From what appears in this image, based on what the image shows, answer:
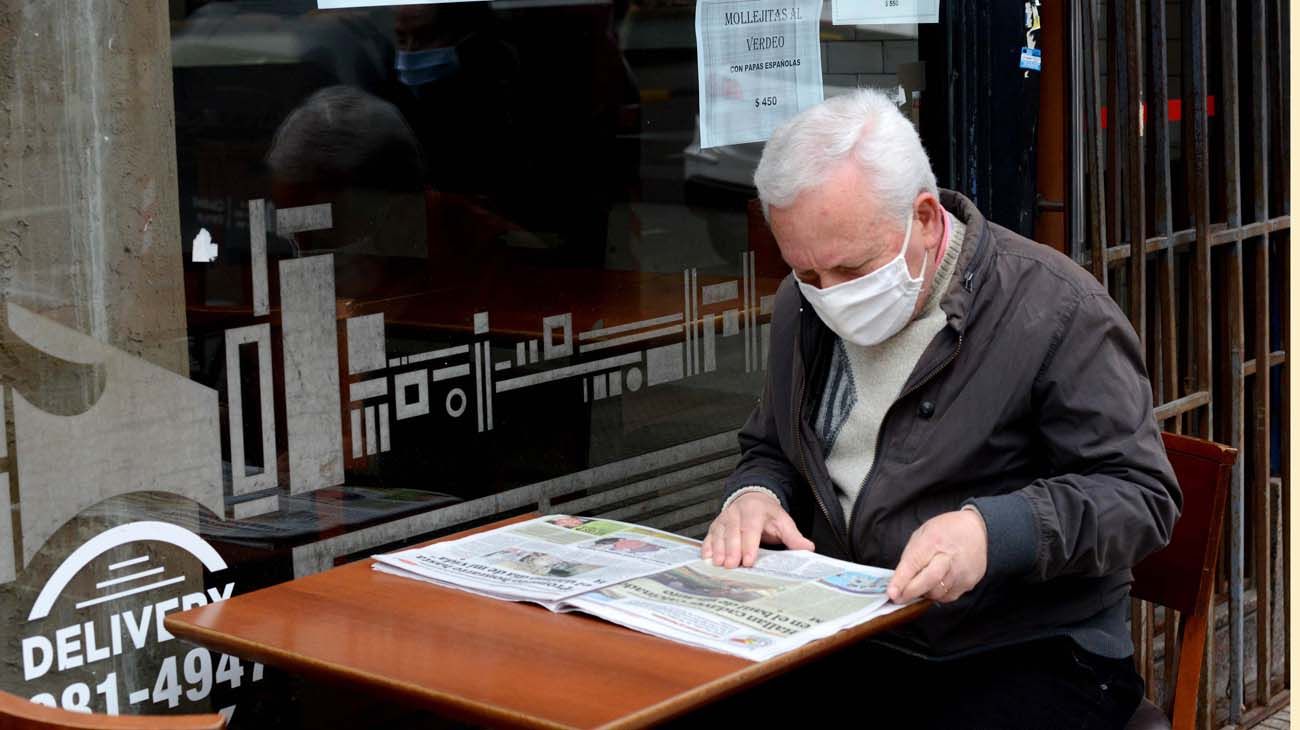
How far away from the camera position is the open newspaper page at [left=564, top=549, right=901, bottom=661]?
2137 millimetres

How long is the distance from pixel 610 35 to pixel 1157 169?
1.67 metres

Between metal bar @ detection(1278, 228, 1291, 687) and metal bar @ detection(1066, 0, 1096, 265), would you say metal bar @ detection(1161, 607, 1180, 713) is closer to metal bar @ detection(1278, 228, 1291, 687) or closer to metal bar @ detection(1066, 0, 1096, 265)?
metal bar @ detection(1278, 228, 1291, 687)

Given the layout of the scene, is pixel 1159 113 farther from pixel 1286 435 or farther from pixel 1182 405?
pixel 1286 435

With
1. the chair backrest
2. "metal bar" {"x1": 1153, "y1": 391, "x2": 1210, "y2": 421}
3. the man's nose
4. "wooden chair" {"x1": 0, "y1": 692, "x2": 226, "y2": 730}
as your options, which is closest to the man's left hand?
the man's nose

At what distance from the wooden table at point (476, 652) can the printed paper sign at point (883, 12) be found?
6.39 ft

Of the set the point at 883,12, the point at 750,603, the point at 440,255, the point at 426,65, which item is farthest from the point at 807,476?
the point at 883,12

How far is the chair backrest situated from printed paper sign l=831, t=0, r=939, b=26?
4.42 feet

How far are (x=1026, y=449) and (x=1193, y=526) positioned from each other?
0.48 meters

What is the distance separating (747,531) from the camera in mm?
2559

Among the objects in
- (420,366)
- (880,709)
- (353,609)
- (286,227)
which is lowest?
Answer: (880,709)

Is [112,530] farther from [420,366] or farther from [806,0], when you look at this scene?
[806,0]

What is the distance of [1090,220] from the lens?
418 cm

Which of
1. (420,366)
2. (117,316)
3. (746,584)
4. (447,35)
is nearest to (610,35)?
(447,35)

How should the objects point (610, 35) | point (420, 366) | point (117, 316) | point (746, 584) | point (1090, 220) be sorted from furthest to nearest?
point (1090, 220)
point (610, 35)
point (420, 366)
point (117, 316)
point (746, 584)
